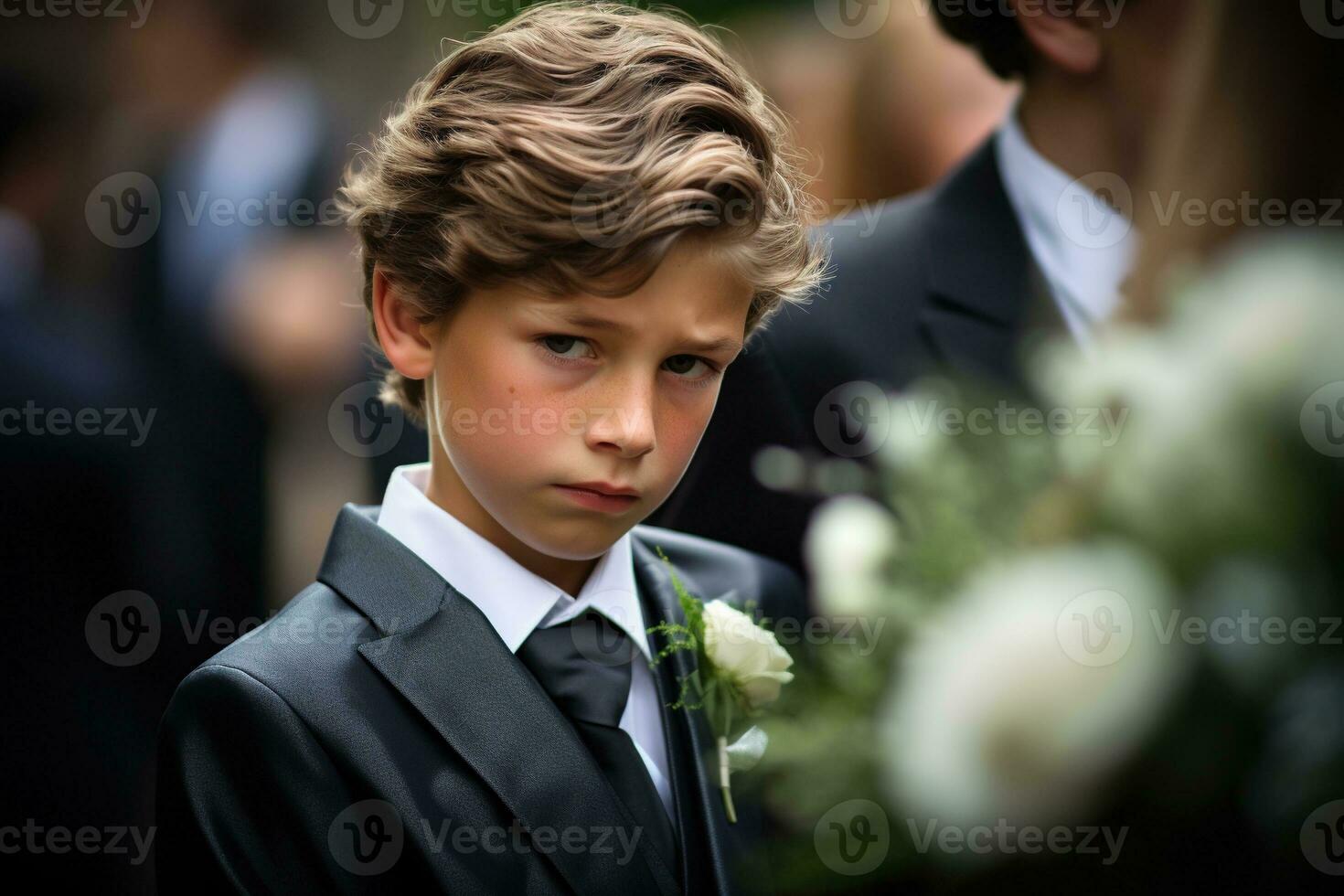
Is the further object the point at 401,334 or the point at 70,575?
the point at 70,575

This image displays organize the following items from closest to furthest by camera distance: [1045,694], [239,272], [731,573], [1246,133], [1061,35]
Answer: [1045,694], [1246,133], [731,573], [1061,35], [239,272]

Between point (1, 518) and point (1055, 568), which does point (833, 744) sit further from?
point (1, 518)

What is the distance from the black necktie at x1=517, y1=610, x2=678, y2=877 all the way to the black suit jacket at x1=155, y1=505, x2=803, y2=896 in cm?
3

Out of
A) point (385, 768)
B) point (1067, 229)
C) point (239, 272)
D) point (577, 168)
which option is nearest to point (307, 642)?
point (385, 768)

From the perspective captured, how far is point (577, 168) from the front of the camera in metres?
1.22

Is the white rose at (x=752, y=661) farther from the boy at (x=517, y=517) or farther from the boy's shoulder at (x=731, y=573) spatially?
the boy's shoulder at (x=731, y=573)

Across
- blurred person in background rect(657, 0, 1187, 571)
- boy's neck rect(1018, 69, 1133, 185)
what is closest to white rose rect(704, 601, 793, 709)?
blurred person in background rect(657, 0, 1187, 571)

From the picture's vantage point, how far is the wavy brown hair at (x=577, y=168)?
121 cm

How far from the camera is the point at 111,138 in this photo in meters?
2.90

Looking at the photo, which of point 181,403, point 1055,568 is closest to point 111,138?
point 181,403

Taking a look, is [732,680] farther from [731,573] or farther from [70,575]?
[70,575]

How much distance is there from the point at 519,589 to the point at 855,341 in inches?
34.4

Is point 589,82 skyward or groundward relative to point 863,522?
skyward

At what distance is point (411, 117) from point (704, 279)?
0.40 meters
